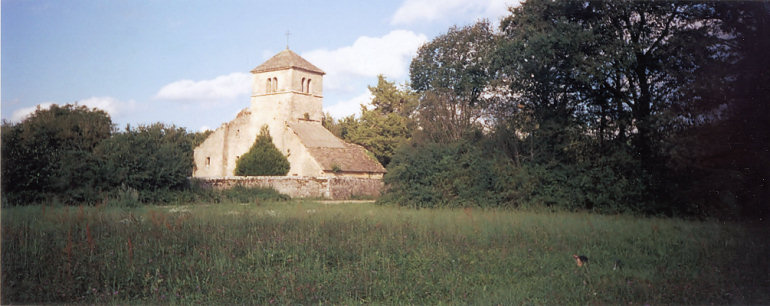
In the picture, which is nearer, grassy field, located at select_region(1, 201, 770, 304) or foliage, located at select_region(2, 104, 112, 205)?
grassy field, located at select_region(1, 201, 770, 304)

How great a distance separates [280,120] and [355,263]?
123 ft

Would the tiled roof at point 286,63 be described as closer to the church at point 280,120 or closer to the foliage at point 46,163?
the church at point 280,120

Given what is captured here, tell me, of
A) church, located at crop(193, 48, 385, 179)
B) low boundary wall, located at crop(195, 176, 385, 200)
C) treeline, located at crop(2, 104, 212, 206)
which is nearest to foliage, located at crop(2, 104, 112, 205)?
treeline, located at crop(2, 104, 212, 206)

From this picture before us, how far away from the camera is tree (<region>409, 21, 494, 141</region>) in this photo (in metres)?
34.0

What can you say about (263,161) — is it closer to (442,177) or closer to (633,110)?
(442,177)

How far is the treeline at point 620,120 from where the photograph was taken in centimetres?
1512

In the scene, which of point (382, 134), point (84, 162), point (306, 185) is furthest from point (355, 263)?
point (382, 134)

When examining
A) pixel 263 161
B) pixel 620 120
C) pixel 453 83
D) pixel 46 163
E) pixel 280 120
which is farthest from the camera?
pixel 280 120

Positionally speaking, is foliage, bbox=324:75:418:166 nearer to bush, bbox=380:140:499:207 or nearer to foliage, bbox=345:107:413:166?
foliage, bbox=345:107:413:166

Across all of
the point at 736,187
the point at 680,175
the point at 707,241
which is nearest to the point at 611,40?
the point at 680,175

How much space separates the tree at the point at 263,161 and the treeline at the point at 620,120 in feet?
59.7

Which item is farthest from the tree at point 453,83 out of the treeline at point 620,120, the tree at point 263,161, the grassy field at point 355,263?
the grassy field at point 355,263

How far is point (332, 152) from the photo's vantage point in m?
41.9

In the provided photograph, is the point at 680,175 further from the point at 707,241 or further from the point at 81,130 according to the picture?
the point at 81,130
